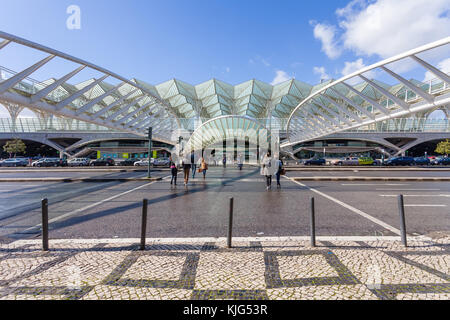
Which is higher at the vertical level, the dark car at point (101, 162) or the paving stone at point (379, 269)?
the dark car at point (101, 162)

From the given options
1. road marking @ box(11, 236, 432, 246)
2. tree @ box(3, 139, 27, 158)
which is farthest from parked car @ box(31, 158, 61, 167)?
road marking @ box(11, 236, 432, 246)

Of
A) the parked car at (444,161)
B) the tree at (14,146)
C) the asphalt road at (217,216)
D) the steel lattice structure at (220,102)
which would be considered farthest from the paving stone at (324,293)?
the tree at (14,146)

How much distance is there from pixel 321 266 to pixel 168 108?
34329mm

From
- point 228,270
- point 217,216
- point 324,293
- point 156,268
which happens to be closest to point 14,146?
point 217,216

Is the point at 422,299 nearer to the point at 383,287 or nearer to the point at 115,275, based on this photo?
the point at 383,287

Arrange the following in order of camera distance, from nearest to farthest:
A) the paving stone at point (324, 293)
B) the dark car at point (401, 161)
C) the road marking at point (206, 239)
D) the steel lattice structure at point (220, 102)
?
the paving stone at point (324, 293), the road marking at point (206, 239), the steel lattice structure at point (220, 102), the dark car at point (401, 161)

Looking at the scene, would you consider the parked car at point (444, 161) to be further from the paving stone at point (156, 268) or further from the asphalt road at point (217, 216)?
the paving stone at point (156, 268)

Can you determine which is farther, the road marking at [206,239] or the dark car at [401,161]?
the dark car at [401,161]

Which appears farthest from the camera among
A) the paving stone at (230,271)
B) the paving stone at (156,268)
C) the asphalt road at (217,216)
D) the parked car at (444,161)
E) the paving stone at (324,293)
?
the parked car at (444,161)

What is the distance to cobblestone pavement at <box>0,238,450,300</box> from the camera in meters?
2.58

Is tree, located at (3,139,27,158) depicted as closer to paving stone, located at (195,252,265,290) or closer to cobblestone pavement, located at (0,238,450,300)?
cobblestone pavement, located at (0,238,450,300)

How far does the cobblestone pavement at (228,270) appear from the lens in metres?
2.58

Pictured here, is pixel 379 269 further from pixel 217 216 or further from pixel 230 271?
pixel 217 216

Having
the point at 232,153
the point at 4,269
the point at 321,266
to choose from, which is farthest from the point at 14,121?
the point at 321,266
